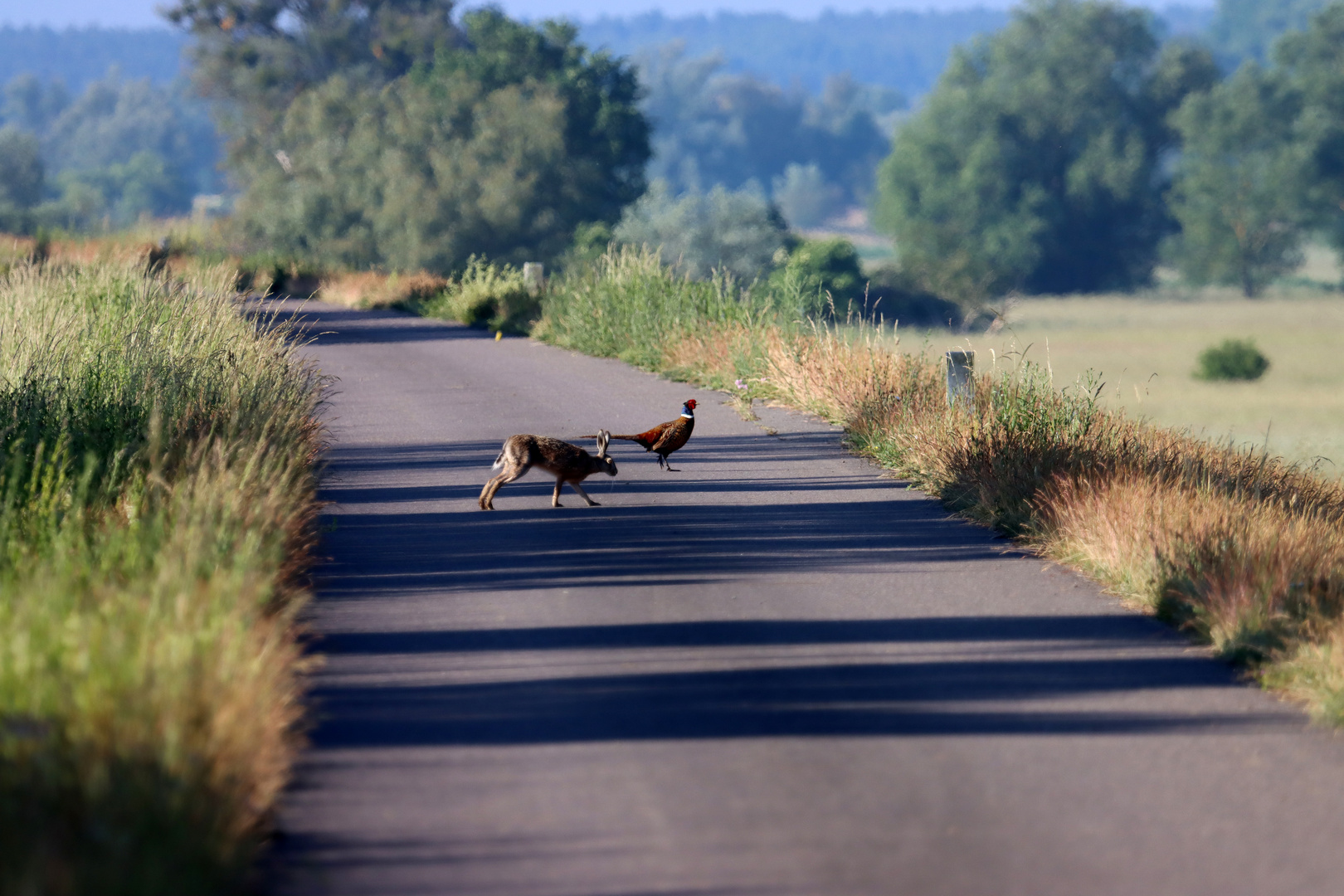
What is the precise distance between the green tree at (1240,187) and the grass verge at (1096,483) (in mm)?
68066

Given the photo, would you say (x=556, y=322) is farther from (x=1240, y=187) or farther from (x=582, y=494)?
(x=1240, y=187)

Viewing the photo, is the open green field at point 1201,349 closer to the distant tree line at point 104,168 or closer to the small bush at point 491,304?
the small bush at point 491,304

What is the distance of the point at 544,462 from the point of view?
9477mm

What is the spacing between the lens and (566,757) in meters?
5.29

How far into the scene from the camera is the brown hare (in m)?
9.42

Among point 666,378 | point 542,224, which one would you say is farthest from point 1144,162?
point 666,378

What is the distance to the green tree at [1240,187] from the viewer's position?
78812mm

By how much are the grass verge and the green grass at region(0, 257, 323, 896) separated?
4.15 m

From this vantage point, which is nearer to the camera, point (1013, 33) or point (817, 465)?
point (817, 465)

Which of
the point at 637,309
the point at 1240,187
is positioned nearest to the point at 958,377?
the point at 637,309

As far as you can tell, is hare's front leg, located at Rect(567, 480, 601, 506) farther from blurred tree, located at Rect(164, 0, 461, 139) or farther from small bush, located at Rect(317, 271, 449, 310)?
blurred tree, located at Rect(164, 0, 461, 139)

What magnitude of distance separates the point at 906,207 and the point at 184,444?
80983 mm

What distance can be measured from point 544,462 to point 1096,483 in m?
3.45

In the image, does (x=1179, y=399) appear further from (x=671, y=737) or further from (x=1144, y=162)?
(x=1144, y=162)
